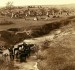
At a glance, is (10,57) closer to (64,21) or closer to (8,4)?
(64,21)

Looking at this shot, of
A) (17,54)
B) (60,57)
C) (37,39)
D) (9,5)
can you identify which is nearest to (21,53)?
(17,54)

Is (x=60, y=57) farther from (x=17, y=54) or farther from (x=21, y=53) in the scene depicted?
(x=17, y=54)

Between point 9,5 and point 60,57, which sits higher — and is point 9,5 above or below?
below

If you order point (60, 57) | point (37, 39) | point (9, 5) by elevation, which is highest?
point (60, 57)

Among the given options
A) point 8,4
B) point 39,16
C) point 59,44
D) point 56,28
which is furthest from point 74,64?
point 8,4

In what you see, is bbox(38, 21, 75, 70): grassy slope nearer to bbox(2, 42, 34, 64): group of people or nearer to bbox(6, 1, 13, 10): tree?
bbox(2, 42, 34, 64): group of people

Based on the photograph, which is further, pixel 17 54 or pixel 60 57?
pixel 17 54

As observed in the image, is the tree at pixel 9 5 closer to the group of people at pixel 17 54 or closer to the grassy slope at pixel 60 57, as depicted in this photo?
the group of people at pixel 17 54

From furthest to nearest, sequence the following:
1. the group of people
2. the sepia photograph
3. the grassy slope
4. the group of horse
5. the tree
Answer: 1. the tree
2. the group of horse
3. the group of people
4. the sepia photograph
5. the grassy slope

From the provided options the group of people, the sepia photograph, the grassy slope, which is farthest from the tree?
the grassy slope
